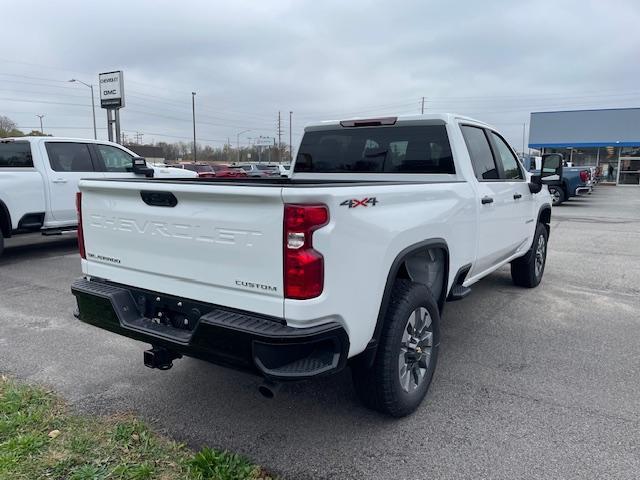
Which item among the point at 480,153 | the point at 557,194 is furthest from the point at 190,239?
the point at 557,194

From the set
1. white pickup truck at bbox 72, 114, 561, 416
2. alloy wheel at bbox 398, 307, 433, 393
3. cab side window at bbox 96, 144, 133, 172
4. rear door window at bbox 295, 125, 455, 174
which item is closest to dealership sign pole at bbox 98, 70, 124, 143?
cab side window at bbox 96, 144, 133, 172

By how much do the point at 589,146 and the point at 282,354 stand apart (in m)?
37.0

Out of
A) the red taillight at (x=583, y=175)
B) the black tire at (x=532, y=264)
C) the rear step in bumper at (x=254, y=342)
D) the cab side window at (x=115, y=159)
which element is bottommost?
the black tire at (x=532, y=264)

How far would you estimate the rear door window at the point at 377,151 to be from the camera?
4.25 meters

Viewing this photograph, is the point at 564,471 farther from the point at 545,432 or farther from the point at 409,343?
the point at 409,343

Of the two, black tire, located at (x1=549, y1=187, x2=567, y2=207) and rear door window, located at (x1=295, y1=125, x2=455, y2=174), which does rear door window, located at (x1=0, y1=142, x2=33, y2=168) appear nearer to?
rear door window, located at (x1=295, y1=125, x2=455, y2=174)

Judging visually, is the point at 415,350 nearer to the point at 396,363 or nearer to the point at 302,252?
the point at 396,363

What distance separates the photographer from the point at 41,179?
819 centimetres

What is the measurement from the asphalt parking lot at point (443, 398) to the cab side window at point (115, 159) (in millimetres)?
3941

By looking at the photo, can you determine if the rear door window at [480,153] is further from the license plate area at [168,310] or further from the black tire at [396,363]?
the license plate area at [168,310]

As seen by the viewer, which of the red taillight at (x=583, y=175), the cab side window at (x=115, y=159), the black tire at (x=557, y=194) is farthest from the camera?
the red taillight at (x=583, y=175)

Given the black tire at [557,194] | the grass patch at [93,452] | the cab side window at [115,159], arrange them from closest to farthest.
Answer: the grass patch at [93,452], the cab side window at [115,159], the black tire at [557,194]

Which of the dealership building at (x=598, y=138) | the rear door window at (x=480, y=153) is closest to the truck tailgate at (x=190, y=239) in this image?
the rear door window at (x=480, y=153)

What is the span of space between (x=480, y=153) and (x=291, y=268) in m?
2.82
